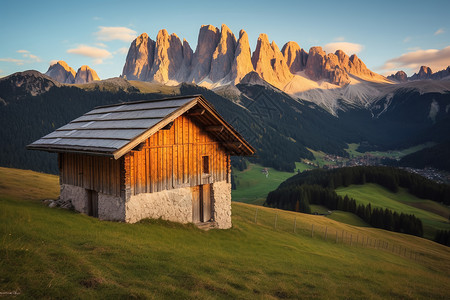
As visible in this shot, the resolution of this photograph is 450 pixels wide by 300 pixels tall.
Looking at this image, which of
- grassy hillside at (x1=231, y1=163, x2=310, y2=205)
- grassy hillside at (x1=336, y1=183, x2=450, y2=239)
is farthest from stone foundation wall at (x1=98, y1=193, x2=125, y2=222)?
grassy hillside at (x1=231, y1=163, x2=310, y2=205)

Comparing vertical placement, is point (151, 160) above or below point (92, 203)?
above

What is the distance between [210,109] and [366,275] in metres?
13.8

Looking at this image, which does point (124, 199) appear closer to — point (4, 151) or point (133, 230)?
point (133, 230)

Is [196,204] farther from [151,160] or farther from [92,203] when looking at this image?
[92,203]

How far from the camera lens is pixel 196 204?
70.8ft

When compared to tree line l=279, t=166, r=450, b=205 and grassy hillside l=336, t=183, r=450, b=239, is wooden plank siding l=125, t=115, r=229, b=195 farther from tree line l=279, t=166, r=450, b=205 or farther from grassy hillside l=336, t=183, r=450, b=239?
tree line l=279, t=166, r=450, b=205

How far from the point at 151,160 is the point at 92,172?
4.20 meters

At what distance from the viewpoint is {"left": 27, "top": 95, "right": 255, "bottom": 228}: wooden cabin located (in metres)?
17.2

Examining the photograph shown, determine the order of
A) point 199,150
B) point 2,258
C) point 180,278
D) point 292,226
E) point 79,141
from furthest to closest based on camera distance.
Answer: point 292,226
point 199,150
point 79,141
point 180,278
point 2,258

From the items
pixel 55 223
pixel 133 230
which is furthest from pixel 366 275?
pixel 55 223

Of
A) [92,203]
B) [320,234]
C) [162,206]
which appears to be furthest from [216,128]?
[320,234]

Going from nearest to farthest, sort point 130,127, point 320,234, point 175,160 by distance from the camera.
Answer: point 130,127, point 175,160, point 320,234

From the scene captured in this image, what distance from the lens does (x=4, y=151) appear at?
15250cm

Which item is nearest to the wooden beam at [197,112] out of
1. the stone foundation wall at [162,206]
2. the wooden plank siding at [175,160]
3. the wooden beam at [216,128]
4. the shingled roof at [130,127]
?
the shingled roof at [130,127]
